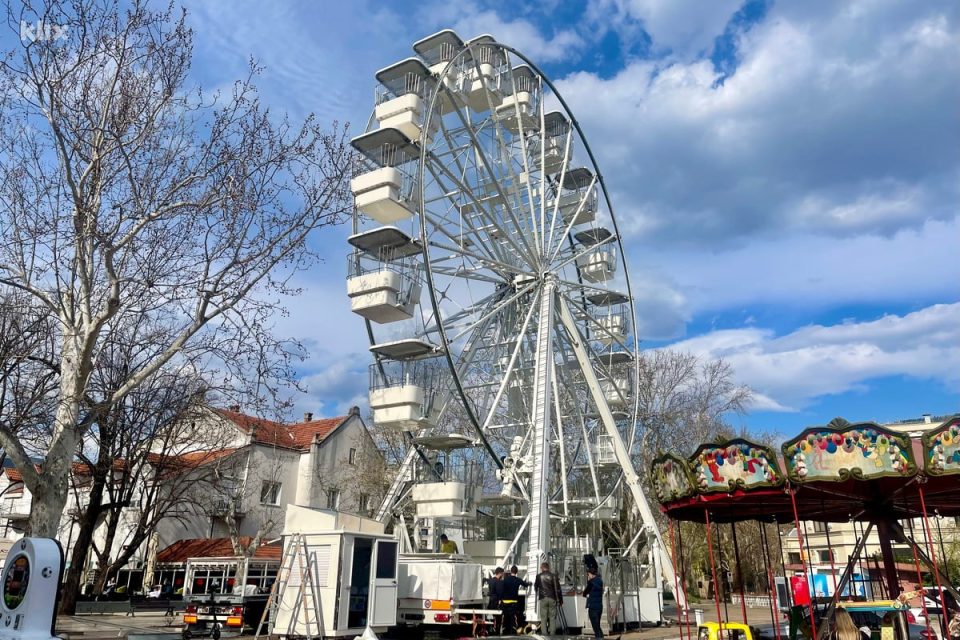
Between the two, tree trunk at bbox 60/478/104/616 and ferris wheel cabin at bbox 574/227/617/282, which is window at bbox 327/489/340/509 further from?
ferris wheel cabin at bbox 574/227/617/282

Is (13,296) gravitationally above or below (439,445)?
above

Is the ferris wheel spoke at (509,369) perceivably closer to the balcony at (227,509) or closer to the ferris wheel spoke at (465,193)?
the ferris wheel spoke at (465,193)

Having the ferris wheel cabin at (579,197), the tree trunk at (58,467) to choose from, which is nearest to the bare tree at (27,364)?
the tree trunk at (58,467)

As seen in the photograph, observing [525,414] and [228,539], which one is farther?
[228,539]

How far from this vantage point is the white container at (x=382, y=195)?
18.5 meters

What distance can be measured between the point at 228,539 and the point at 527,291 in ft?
61.2

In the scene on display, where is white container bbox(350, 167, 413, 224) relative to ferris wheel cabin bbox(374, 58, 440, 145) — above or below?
below

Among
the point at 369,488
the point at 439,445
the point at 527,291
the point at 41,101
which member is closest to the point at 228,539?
the point at 369,488

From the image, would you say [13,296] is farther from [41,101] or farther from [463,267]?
[463,267]

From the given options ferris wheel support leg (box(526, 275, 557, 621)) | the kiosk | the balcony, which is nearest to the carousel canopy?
ferris wheel support leg (box(526, 275, 557, 621))

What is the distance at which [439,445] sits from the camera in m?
19.7

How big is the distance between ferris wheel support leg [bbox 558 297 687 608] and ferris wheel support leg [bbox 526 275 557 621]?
121cm

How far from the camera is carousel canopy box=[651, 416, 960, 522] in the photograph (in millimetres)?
11594

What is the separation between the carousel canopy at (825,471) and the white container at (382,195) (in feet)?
28.2
